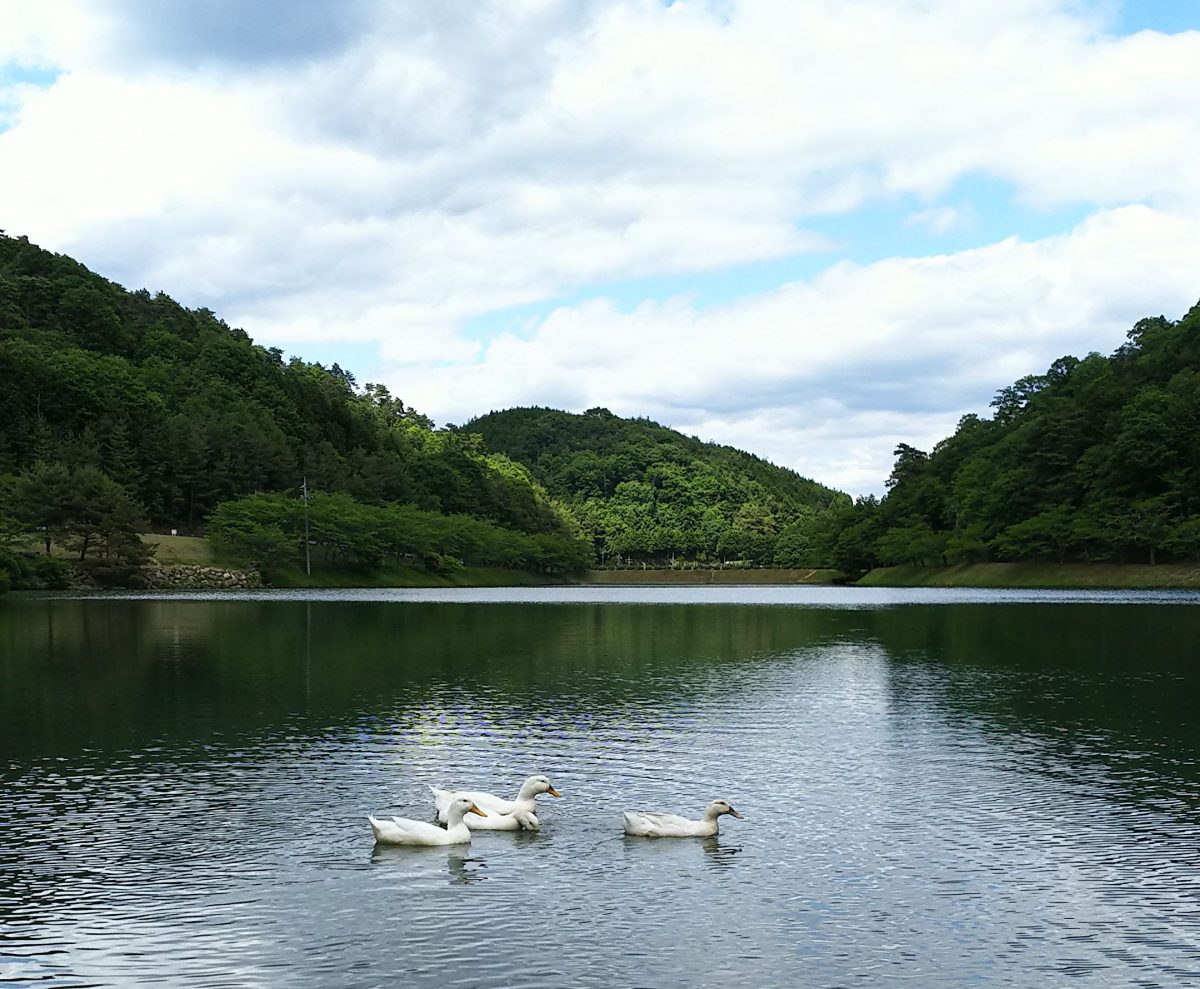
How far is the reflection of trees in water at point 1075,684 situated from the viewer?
22406mm

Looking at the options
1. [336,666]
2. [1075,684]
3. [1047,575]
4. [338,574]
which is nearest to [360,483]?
[338,574]

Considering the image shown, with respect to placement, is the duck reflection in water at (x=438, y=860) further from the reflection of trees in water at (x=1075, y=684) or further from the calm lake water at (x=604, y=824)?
the reflection of trees in water at (x=1075, y=684)

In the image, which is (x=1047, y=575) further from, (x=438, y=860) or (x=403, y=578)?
(x=438, y=860)

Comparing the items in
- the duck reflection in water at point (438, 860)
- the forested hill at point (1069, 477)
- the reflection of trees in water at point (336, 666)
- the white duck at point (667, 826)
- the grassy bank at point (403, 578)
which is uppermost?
the forested hill at point (1069, 477)

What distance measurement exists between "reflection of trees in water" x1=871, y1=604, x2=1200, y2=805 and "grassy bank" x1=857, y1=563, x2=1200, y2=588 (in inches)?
2309

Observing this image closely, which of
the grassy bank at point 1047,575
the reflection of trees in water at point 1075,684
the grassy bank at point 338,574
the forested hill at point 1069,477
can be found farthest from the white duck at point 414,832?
the forested hill at point 1069,477

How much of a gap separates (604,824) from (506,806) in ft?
4.66

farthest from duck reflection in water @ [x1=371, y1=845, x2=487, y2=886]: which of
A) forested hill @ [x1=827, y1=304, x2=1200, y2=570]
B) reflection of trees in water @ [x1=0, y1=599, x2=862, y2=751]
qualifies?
forested hill @ [x1=827, y1=304, x2=1200, y2=570]

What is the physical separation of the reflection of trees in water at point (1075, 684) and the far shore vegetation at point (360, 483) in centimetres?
6634

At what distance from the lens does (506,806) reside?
17.2 metres

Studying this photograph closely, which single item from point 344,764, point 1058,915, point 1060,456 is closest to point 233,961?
point 1058,915

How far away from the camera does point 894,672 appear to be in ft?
123

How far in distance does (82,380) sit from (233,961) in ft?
494

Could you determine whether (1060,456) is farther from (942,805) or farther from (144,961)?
(144,961)
